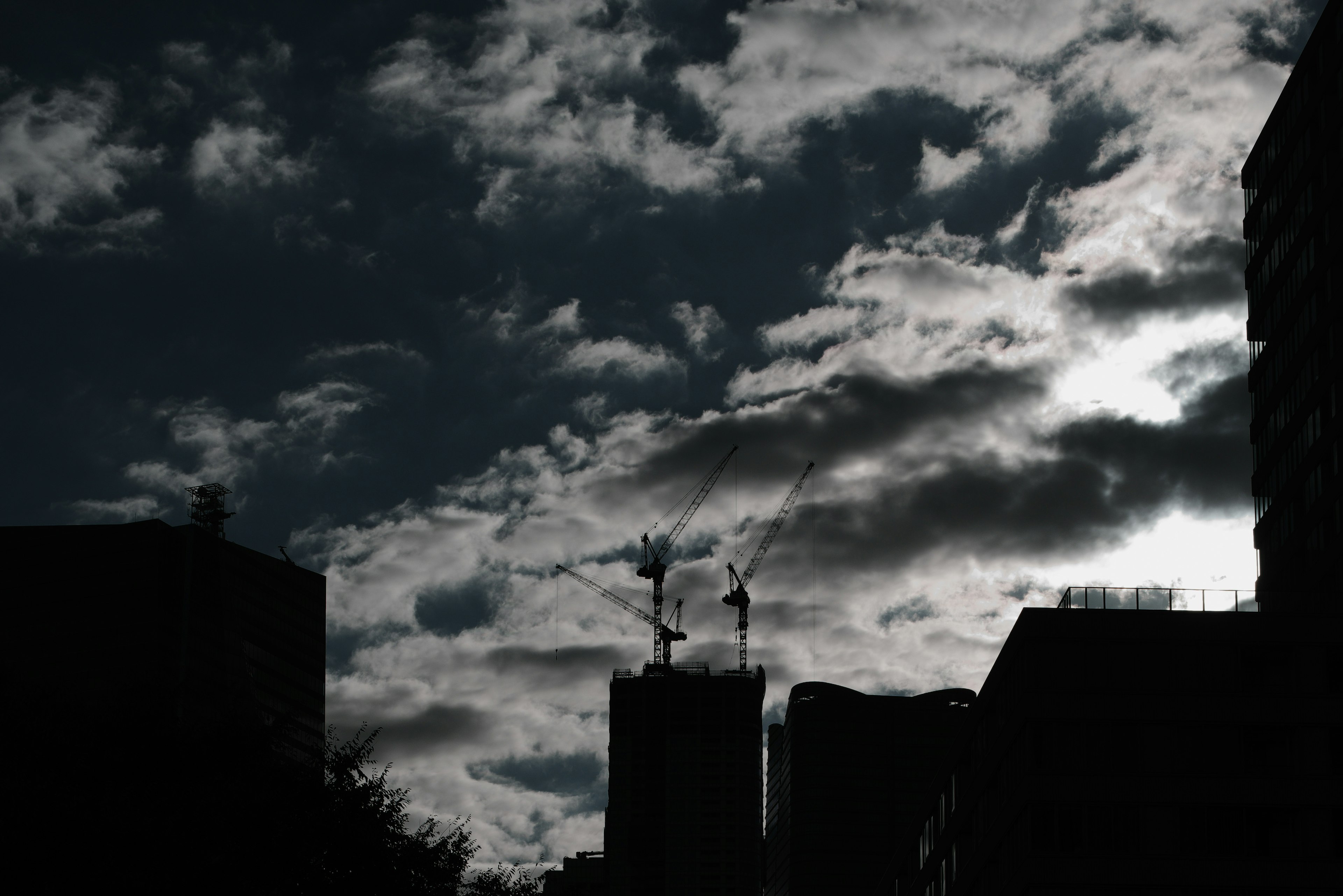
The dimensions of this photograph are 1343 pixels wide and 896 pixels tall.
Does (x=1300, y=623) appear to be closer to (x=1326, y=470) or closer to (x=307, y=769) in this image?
(x=1326, y=470)

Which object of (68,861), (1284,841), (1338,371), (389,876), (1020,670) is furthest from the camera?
(1338,371)

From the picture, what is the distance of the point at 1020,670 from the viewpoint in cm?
8669

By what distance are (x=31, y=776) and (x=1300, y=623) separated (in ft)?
206

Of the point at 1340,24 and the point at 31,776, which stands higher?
the point at 1340,24

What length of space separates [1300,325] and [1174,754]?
38.6 meters

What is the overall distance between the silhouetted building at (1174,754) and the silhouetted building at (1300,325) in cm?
1324

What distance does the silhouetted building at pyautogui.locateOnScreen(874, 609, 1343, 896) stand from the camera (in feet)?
266

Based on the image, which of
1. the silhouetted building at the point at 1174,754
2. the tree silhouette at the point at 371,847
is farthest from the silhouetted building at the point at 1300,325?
the tree silhouette at the point at 371,847

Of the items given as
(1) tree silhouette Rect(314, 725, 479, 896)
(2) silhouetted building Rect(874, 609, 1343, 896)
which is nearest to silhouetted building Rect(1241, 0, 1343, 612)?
(2) silhouetted building Rect(874, 609, 1343, 896)

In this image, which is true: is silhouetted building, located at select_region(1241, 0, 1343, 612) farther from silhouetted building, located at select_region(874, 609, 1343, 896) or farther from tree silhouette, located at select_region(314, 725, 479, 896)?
tree silhouette, located at select_region(314, 725, 479, 896)

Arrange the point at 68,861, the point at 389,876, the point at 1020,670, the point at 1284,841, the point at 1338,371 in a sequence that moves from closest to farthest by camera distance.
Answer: the point at 68,861 → the point at 389,876 → the point at 1284,841 → the point at 1020,670 → the point at 1338,371

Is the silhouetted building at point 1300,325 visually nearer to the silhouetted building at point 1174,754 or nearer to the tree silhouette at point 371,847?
the silhouetted building at point 1174,754

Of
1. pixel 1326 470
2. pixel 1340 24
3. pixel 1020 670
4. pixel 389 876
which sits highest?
pixel 1340 24

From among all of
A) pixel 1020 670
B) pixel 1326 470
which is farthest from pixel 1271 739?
pixel 1326 470
